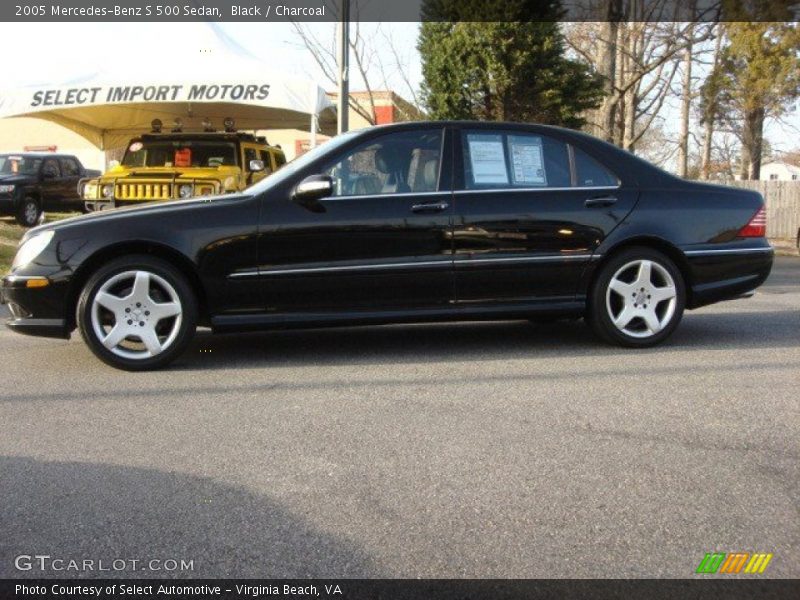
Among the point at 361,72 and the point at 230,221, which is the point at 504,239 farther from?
the point at 361,72

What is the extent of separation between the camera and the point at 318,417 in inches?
183

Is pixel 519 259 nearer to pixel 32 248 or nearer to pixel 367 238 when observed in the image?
pixel 367 238

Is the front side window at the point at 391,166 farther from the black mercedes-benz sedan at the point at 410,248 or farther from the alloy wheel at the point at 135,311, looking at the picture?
the alloy wheel at the point at 135,311

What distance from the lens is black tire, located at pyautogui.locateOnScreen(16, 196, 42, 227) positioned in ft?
65.5

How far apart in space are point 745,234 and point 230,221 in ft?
11.9

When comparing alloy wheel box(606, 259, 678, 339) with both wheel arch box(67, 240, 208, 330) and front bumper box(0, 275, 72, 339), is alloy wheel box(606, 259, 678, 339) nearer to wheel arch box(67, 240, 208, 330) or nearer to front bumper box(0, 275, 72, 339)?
wheel arch box(67, 240, 208, 330)

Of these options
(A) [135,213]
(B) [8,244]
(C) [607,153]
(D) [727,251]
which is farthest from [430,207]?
(B) [8,244]

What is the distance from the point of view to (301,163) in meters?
6.11

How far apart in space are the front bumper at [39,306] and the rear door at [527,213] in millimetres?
2539

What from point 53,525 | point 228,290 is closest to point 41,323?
point 228,290

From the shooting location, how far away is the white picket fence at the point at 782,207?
24062mm

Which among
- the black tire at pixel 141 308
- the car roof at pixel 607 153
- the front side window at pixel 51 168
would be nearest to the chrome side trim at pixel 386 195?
the car roof at pixel 607 153

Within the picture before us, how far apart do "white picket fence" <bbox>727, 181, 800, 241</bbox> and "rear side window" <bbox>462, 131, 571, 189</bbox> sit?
1947cm

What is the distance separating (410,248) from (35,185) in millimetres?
16850
